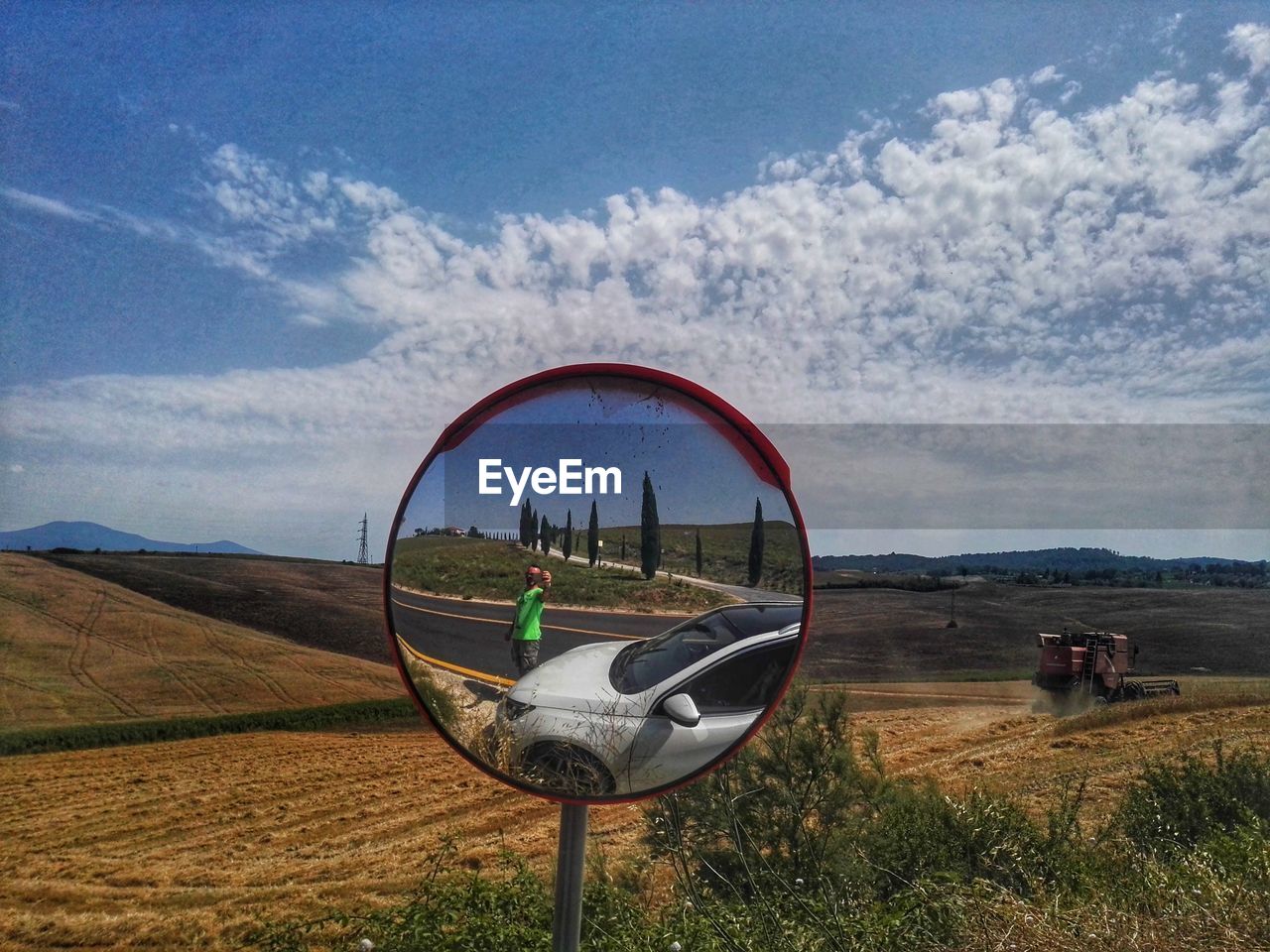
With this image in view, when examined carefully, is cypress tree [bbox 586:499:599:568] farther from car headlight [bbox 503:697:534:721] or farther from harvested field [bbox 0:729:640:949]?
harvested field [bbox 0:729:640:949]

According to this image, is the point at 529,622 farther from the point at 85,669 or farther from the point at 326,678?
the point at 85,669

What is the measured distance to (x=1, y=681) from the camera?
4984mm

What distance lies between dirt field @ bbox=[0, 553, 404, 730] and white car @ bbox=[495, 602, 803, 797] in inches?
182

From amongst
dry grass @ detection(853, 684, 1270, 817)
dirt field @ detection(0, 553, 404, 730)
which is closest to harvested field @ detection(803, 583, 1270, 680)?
dry grass @ detection(853, 684, 1270, 817)

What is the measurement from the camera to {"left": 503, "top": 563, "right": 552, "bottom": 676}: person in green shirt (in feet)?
3.76

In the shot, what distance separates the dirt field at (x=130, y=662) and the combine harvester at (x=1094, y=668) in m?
7.47

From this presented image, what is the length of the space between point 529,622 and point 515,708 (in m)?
0.13

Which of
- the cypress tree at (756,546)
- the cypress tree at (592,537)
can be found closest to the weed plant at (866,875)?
the cypress tree at (756,546)

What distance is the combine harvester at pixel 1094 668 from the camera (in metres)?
9.21

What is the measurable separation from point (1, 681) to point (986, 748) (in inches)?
241

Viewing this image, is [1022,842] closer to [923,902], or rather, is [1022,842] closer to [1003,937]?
[923,902]

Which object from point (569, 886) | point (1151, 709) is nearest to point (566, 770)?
point (569, 886)

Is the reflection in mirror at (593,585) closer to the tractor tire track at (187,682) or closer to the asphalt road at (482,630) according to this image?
the asphalt road at (482,630)

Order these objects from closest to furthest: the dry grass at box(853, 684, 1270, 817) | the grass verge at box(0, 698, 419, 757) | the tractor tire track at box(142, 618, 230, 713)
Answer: the dry grass at box(853, 684, 1270, 817) → the grass verge at box(0, 698, 419, 757) → the tractor tire track at box(142, 618, 230, 713)
